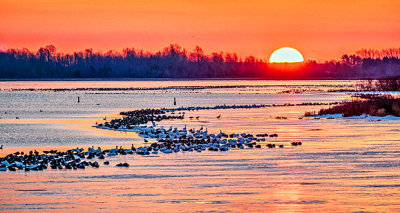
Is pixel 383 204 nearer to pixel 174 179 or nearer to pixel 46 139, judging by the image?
pixel 174 179

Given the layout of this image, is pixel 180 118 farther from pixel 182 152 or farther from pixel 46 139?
pixel 182 152

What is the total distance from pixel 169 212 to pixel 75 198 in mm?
3259

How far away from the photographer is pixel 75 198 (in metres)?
18.6

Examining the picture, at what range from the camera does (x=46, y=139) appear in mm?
38344

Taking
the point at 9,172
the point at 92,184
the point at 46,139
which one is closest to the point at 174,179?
the point at 92,184

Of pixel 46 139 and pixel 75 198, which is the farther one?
pixel 46 139

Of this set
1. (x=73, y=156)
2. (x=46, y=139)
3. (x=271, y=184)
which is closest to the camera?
(x=271, y=184)

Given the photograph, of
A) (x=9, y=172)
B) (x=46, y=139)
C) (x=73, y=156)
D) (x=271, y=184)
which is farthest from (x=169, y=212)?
(x=46, y=139)

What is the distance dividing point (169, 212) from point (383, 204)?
528 cm

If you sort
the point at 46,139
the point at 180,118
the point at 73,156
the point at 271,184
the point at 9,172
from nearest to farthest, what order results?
the point at 271,184
the point at 9,172
the point at 73,156
the point at 46,139
the point at 180,118

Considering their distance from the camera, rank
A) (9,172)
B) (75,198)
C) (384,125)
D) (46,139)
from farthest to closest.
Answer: (384,125), (46,139), (9,172), (75,198)

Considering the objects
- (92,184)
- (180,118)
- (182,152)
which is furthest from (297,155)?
(180,118)

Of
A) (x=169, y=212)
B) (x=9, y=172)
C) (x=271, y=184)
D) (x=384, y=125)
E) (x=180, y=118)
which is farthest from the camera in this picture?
(x=180, y=118)

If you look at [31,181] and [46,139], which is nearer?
[31,181]
